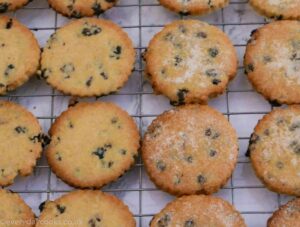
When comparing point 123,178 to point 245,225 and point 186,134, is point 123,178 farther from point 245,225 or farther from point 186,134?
point 245,225

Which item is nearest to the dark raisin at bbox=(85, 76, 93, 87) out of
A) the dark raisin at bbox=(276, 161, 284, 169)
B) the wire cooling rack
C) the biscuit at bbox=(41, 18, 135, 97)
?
the biscuit at bbox=(41, 18, 135, 97)

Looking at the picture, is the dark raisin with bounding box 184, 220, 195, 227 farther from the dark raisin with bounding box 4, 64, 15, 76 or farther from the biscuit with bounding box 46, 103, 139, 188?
the dark raisin with bounding box 4, 64, 15, 76

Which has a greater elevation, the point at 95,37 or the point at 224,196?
the point at 95,37

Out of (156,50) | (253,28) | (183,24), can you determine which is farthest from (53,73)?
(253,28)

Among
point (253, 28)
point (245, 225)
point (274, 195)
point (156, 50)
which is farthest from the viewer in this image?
point (253, 28)

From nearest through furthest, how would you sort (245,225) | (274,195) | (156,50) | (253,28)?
(245,225) → (274,195) → (156,50) → (253,28)

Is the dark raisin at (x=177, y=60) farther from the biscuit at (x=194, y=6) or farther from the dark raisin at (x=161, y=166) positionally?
the dark raisin at (x=161, y=166)
